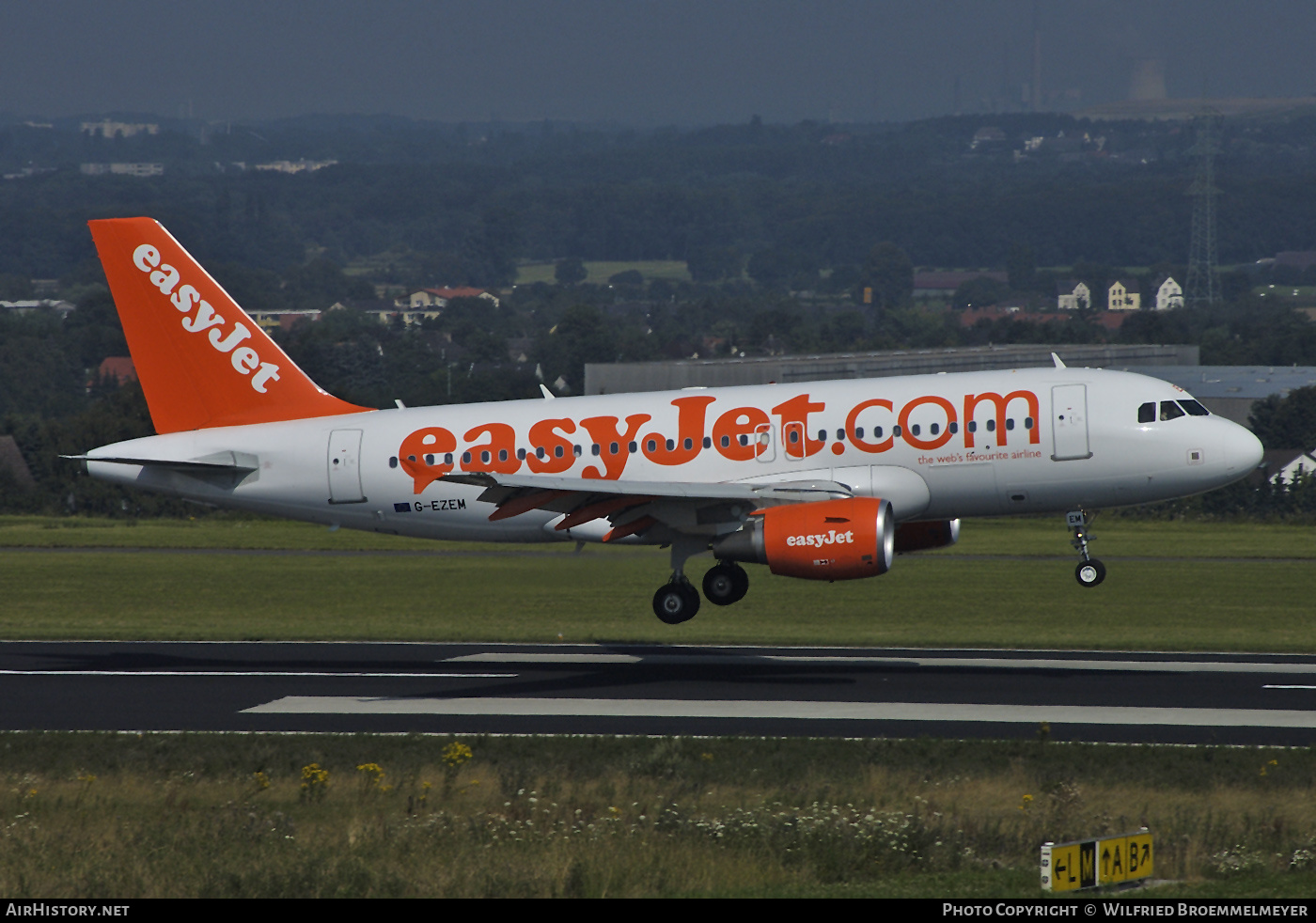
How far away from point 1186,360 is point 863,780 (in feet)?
401

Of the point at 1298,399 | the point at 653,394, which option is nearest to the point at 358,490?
the point at 653,394

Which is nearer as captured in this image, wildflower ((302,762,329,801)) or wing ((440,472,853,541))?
wildflower ((302,762,329,801))

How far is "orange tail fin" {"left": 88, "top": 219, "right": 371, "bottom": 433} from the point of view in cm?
4009

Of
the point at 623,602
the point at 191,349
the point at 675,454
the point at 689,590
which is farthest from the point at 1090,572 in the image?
the point at 191,349

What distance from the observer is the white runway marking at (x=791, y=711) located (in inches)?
1176

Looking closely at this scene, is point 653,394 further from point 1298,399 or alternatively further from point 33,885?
point 1298,399

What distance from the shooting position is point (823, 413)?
119 feet

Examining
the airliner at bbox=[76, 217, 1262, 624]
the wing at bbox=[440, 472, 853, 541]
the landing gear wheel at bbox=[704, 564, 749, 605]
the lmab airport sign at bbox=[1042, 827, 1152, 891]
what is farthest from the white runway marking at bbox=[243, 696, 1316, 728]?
the lmab airport sign at bbox=[1042, 827, 1152, 891]

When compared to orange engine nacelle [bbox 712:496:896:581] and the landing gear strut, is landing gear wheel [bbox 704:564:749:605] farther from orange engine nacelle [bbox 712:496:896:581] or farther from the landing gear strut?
orange engine nacelle [bbox 712:496:896:581]

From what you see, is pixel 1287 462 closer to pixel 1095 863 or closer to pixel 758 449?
pixel 758 449

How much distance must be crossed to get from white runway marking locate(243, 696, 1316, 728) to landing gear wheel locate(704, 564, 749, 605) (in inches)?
190

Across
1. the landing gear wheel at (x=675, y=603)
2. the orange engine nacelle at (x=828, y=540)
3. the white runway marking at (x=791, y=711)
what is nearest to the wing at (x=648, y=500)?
the orange engine nacelle at (x=828, y=540)

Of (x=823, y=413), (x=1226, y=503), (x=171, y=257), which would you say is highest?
(x=171, y=257)

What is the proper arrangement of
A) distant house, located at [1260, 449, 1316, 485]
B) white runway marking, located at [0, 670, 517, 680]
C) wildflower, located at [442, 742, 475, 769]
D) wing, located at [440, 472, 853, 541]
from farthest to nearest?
1. distant house, located at [1260, 449, 1316, 485]
2. white runway marking, located at [0, 670, 517, 680]
3. wing, located at [440, 472, 853, 541]
4. wildflower, located at [442, 742, 475, 769]
